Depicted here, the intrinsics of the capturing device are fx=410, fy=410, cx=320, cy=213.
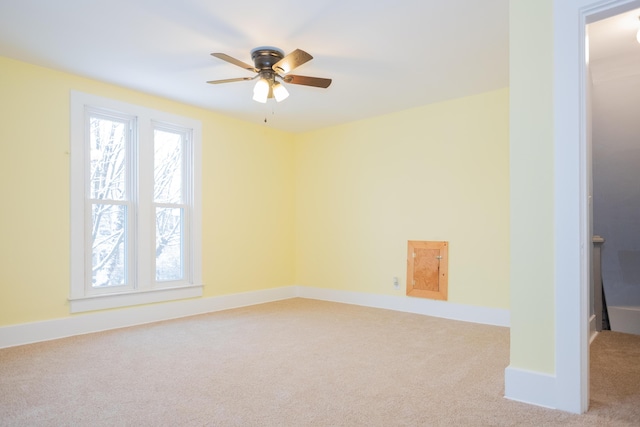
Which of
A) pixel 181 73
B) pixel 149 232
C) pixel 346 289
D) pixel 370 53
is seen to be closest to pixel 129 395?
pixel 149 232

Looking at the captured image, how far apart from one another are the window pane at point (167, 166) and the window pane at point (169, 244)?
6.5 inches

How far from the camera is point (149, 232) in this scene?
4352mm

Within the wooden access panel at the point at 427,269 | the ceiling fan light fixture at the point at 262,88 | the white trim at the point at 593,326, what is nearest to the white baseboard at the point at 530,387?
the white trim at the point at 593,326

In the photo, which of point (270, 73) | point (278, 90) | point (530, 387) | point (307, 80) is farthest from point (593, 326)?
point (270, 73)

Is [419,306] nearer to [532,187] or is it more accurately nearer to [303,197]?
[303,197]

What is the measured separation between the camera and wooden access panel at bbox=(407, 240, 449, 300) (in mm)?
4566

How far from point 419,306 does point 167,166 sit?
10.8 ft

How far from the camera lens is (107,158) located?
4.11m

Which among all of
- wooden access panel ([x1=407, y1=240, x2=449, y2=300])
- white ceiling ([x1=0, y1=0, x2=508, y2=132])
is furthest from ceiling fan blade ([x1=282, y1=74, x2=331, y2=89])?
wooden access panel ([x1=407, y1=240, x2=449, y2=300])

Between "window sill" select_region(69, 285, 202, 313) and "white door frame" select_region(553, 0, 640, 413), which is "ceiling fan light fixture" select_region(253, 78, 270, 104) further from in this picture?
"window sill" select_region(69, 285, 202, 313)

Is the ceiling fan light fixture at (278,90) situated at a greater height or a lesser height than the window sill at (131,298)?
greater

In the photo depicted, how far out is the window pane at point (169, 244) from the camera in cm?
450

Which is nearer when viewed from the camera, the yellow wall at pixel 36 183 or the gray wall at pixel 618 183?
the yellow wall at pixel 36 183

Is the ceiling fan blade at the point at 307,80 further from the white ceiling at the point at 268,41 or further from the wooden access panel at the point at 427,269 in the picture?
the wooden access panel at the point at 427,269
